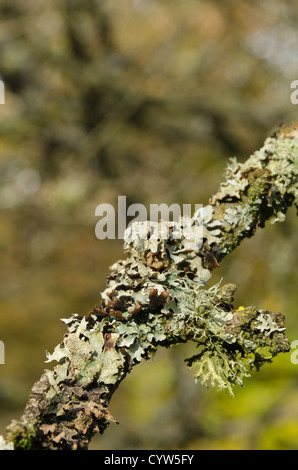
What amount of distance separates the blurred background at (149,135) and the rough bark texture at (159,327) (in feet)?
8.54

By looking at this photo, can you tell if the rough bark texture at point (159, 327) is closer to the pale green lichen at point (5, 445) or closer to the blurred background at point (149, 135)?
the pale green lichen at point (5, 445)

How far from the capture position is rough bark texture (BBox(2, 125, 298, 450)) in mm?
A: 857

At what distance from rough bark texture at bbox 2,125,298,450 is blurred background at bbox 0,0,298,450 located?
260cm

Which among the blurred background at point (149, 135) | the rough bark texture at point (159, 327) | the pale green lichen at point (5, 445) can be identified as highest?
the blurred background at point (149, 135)

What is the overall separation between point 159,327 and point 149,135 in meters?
3.71

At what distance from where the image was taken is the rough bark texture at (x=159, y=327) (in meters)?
0.86

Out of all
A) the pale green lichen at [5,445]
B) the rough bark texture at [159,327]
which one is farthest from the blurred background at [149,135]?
the pale green lichen at [5,445]

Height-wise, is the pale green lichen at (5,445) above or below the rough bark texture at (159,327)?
below

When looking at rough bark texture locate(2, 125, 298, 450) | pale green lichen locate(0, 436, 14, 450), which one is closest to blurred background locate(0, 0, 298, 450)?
rough bark texture locate(2, 125, 298, 450)

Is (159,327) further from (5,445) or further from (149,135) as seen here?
(149,135)

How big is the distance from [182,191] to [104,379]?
334cm

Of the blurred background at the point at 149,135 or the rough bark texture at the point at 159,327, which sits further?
the blurred background at the point at 149,135

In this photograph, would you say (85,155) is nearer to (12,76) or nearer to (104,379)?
(12,76)

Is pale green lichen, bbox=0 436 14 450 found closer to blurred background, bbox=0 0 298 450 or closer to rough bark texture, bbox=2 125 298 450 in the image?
rough bark texture, bbox=2 125 298 450
